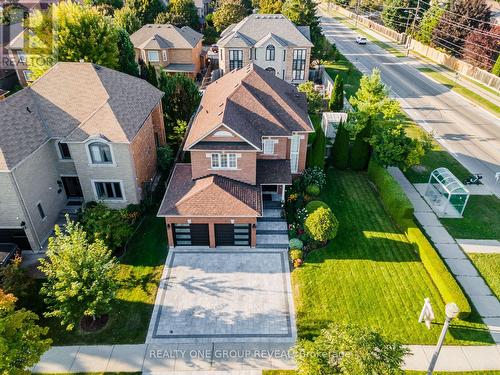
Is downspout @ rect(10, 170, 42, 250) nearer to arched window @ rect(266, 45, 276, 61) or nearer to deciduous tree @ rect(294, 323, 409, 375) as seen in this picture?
deciduous tree @ rect(294, 323, 409, 375)

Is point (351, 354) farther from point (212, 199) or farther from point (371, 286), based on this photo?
point (212, 199)

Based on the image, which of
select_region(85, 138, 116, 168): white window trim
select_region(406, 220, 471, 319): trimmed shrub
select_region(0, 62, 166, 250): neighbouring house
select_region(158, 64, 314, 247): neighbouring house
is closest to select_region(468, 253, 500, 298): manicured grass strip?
select_region(406, 220, 471, 319): trimmed shrub

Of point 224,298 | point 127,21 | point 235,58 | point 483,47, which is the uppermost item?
point 127,21

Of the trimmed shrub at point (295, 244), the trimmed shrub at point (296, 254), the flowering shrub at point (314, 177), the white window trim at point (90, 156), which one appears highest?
the white window trim at point (90, 156)

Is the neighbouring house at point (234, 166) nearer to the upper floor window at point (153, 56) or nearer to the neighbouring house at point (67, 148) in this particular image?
the neighbouring house at point (67, 148)

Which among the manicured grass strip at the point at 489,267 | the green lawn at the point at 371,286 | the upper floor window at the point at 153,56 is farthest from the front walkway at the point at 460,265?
the upper floor window at the point at 153,56

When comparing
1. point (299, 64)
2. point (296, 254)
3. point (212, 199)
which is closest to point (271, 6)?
point (299, 64)
